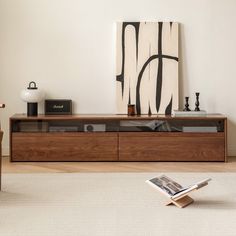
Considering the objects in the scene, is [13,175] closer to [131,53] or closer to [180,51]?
[131,53]

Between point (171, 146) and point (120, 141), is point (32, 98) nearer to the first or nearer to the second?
point (120, 141)

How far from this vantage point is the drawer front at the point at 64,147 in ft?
17.1

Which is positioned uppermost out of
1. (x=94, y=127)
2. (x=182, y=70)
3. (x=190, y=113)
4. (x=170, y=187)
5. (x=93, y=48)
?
(x=93, y=48)

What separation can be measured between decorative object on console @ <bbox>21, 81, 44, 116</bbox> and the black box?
0.57 ft

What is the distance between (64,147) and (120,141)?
0.66 meters

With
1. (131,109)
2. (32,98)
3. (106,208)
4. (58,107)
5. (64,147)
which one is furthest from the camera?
(58,107)

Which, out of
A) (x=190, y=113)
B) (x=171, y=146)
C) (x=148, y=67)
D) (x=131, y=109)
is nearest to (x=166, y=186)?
(x=171, y=146)

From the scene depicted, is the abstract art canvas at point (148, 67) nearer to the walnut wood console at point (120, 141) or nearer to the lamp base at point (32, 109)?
the walnut wood console at point (120, 141)

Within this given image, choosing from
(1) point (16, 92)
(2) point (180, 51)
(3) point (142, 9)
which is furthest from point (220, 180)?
(1) point (16, 92)

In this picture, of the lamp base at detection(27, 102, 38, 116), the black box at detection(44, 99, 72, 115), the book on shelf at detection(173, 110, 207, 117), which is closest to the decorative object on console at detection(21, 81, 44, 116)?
the lamp base at detection(27, 102, 38, 116)

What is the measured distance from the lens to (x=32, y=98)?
536 cm

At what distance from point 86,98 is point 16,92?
2.91 feet

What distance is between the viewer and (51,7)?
5.58m

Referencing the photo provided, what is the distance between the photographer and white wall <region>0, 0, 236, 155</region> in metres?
5.59
